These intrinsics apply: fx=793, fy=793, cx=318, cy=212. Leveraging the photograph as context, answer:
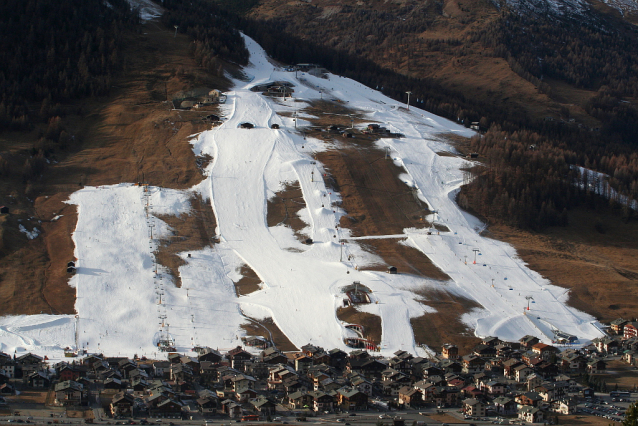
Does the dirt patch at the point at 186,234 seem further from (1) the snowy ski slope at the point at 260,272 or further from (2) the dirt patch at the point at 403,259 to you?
(2) the dirt patch at the point at 403,259

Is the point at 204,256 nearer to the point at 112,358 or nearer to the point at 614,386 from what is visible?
the point at 112,358

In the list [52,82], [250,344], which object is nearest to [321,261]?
[250,344]

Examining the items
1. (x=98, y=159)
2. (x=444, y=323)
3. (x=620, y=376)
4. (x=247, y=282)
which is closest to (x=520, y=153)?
(x=444, y=323)

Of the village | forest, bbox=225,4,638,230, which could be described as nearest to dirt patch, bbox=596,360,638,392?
the village

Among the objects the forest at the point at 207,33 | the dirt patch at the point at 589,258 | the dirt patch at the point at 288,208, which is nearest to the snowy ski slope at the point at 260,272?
the dirt patch at the point at 288,208

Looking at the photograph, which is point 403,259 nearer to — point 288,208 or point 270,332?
point 288,208

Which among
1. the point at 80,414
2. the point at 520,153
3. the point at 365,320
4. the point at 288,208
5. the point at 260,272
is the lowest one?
the point at 80,414
